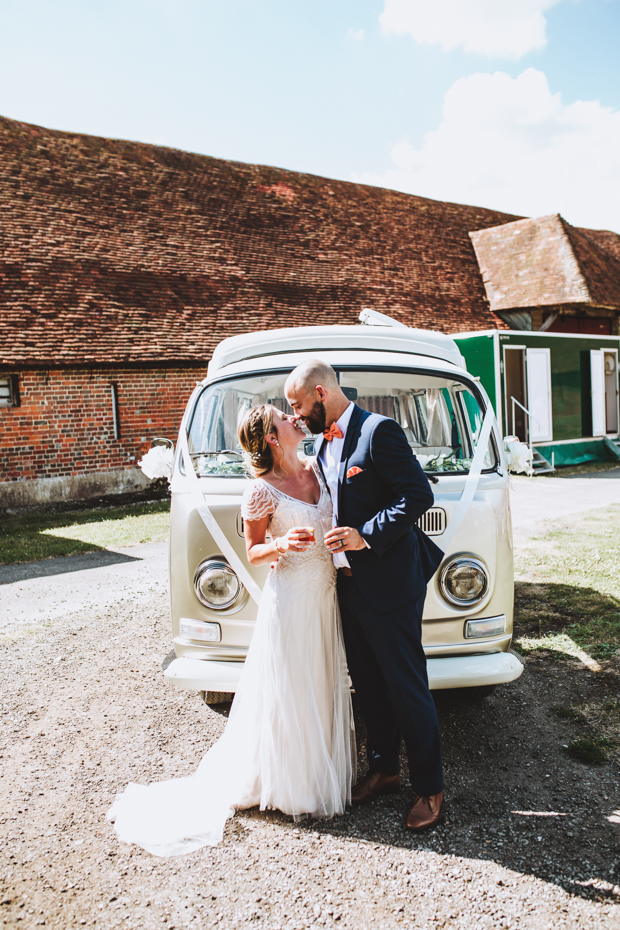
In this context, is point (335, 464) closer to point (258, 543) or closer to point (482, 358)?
point (258, 543)

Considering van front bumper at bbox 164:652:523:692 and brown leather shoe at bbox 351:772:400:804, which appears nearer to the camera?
brown leather shoe at bbox 351:772:400:804

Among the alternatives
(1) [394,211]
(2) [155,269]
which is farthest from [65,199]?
→ (1) [394,211]

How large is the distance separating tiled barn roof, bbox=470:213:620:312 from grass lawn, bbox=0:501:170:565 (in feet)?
43.2

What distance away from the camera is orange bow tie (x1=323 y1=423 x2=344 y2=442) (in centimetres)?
299

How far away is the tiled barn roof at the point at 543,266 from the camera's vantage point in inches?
771

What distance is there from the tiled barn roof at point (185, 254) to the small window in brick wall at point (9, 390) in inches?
25.6

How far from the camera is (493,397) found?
1411cm

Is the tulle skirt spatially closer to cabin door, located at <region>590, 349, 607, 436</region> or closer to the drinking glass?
the drinking glass

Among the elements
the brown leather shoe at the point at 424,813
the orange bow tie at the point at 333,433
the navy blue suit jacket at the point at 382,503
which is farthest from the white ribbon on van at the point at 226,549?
the brown leather shoe at the point at 424,813

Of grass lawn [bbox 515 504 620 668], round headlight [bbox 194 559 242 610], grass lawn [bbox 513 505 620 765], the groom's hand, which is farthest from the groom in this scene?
grass lawn [bbox 515 504 620 668]

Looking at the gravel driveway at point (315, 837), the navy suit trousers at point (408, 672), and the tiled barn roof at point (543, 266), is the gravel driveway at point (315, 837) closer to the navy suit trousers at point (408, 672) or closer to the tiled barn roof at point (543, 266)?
the navy suit trousers at point (408, 672)

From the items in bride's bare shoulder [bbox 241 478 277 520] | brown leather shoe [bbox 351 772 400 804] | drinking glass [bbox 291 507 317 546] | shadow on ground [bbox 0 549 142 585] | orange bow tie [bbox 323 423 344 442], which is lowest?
brown leather shoe [bbox 351 772 400 804]

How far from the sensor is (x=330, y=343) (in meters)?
4.31

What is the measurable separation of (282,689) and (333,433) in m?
1.19
